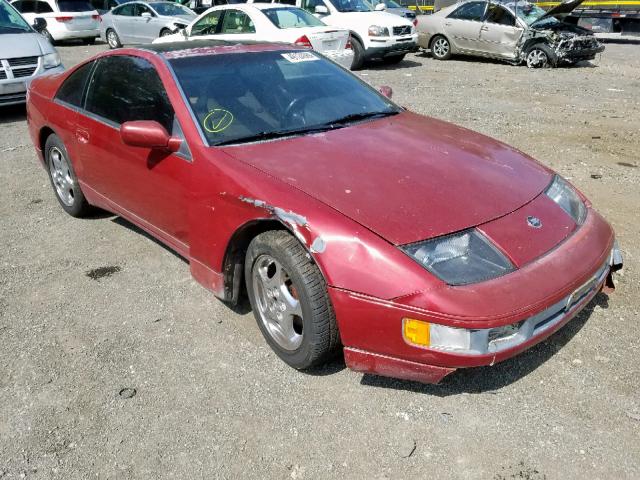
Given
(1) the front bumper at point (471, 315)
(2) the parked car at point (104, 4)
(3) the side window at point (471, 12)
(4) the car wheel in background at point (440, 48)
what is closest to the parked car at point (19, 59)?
(1) the front bumper at point (471, 315)

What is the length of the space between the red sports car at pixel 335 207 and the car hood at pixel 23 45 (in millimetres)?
4800

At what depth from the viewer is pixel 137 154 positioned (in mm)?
3406

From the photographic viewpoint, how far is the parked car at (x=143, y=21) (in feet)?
48.1

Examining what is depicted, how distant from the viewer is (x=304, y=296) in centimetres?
246

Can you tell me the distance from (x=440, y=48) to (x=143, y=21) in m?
8.07

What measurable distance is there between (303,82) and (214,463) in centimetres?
238

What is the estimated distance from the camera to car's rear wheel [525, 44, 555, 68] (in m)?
11.8

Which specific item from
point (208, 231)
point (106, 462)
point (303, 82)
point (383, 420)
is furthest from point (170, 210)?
point (383, 420)

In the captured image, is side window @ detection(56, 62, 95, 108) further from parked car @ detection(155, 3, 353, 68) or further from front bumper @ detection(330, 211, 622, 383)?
parked car @ detection(155, 3, 353, 68)

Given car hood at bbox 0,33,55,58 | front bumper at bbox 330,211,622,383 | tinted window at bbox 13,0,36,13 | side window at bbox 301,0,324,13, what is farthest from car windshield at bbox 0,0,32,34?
tinted window at bbox 13,0,36,13

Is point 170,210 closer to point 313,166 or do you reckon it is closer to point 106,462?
point 313,166

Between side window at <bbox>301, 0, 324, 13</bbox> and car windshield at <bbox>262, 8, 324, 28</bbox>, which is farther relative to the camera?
side window at <bbox>301, 0, 324, 13</bbox>

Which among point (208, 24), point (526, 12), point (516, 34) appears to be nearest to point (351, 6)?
point (208, 24)

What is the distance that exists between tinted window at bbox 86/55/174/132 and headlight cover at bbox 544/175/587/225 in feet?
7.05
